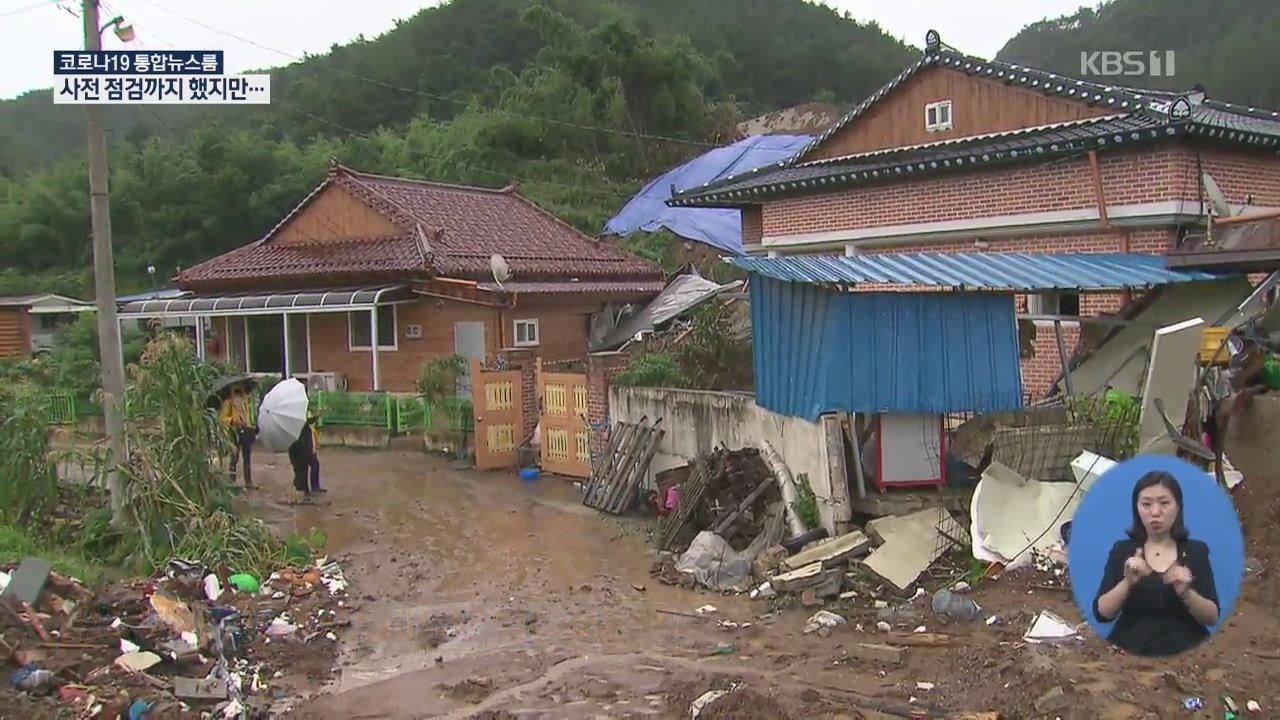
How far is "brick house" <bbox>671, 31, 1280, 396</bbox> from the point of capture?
12477 mm

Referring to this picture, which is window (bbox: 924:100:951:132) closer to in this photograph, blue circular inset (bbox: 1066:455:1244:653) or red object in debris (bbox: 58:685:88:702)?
red object in debris (bbox: 58:685:88:702)

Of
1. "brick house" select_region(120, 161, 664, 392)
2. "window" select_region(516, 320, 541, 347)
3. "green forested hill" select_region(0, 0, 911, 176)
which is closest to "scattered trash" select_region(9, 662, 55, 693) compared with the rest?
"brick house" select_region(120, 161, 664, 392)

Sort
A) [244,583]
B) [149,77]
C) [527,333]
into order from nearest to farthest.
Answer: [244,583] → [149,77] → [527,333]

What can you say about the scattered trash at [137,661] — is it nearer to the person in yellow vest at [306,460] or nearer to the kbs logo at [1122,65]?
the person in yellow vest at [306,460]

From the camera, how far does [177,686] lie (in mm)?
6195

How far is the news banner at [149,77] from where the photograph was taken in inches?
348

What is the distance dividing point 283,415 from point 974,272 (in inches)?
335

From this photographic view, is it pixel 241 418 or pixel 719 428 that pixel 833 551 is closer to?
pixel 719 428

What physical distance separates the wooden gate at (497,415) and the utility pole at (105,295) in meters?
6.01

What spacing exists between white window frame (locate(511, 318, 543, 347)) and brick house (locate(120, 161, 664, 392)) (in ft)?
0.10

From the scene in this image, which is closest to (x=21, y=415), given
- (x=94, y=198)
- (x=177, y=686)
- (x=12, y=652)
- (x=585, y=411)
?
(x=94, y=198)

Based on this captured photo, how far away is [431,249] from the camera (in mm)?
20266

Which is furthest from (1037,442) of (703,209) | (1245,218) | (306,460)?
(703,209)

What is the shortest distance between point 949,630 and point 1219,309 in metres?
6.52
